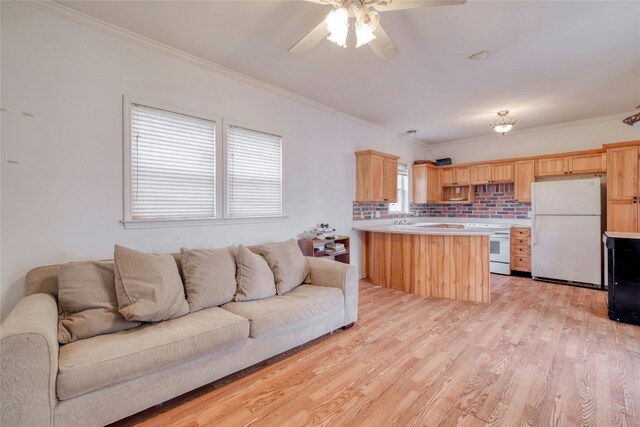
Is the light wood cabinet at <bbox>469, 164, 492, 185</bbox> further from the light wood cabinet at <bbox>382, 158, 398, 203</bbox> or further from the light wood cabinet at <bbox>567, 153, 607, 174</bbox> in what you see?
the light wood cabinet at <bbox>382, 158, 398, 203</bbox>

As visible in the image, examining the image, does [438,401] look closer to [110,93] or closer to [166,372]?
[166,372]

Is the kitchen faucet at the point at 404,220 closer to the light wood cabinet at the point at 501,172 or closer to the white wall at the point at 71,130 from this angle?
the light wood cabinet at the point at 501,172

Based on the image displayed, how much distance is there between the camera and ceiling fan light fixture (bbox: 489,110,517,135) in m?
4.32

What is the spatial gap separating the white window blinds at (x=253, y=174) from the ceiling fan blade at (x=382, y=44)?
5.76ft

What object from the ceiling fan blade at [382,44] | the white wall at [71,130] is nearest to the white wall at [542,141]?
the ceiling fan blade at [382,44]

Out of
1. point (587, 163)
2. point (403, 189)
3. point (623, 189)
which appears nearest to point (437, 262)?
point (403, 189)

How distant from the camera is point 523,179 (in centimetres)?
520

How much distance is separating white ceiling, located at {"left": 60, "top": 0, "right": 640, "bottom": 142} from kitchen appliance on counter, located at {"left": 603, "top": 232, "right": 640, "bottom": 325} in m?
1.81

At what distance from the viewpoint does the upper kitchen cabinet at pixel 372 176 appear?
4.61m

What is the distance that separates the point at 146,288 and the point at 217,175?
1426 millimetres

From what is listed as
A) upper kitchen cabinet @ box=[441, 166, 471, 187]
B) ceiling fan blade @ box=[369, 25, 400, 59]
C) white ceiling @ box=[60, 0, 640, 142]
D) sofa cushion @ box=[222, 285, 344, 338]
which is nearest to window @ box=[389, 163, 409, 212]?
upper kitchen cabinet @ box=[441, 166, 471, 187]

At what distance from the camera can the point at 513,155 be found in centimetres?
563

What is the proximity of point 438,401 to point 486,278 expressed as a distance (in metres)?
2.31

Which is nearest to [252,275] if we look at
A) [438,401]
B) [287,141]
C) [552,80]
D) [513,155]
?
[438,401]
